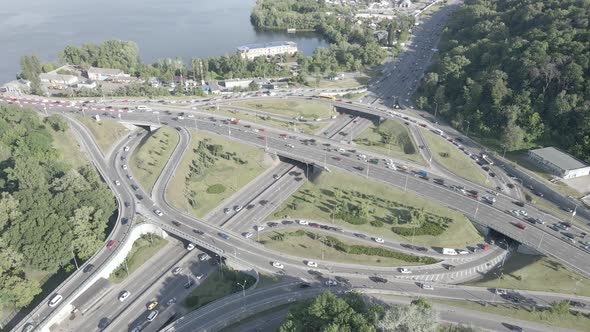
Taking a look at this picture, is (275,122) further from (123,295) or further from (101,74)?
(101,74)

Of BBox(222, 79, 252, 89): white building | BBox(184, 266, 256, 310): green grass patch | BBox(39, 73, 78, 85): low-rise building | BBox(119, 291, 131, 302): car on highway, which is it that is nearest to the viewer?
BBox(119, 291, 131, 302): car on highway


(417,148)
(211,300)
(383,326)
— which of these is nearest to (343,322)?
(383,326)

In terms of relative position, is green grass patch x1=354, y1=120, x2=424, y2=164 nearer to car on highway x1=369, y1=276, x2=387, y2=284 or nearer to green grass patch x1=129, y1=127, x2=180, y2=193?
car on highway x1=369, y1=276, x2=387, y2=284

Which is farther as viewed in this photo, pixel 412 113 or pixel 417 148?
pixel 412 113

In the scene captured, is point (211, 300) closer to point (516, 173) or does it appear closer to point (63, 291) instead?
point (63, 291)

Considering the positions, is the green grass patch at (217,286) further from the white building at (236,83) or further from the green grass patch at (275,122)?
the white building at (236,83)

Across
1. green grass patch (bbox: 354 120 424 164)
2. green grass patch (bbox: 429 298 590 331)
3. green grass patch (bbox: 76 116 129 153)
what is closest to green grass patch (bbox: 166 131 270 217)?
green grass patch (bbox: 76 116 129 153)
